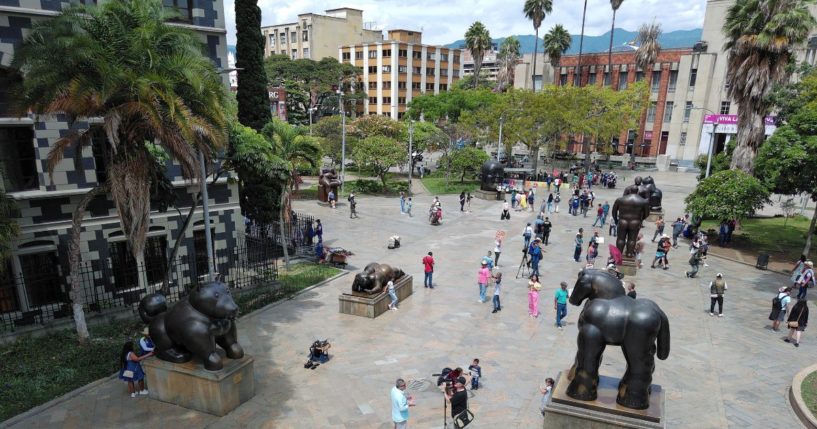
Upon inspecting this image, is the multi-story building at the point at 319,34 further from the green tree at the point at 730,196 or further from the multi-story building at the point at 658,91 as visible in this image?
the green tree at the point at 730,196

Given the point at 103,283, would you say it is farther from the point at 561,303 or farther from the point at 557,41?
the point at 557,41

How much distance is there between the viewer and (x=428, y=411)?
10672mm

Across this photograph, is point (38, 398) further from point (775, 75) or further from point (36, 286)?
point (775, 75)

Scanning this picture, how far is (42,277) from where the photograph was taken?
51.5 feet

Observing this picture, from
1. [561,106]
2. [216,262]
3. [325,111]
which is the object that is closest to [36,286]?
[216,262]

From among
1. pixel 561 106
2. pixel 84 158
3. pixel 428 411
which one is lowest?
pixel 428 411

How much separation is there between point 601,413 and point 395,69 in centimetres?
8907

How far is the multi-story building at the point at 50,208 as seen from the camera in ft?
47.8

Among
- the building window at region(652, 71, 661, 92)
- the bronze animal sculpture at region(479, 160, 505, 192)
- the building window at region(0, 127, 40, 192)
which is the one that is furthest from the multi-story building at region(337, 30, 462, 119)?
the building window at region(0, 127, 40, 192)

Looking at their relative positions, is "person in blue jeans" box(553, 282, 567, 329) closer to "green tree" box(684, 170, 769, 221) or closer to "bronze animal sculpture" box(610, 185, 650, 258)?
"bronze animal sculpture" box(610, 185, 650, 258)

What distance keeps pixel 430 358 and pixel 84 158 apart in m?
12.8

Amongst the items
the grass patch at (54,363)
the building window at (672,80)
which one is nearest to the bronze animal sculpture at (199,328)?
the grass patch at (54,363)

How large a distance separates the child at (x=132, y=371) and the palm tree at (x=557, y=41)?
218ft

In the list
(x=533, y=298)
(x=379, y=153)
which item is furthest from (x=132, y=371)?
(x=379, y=153)
